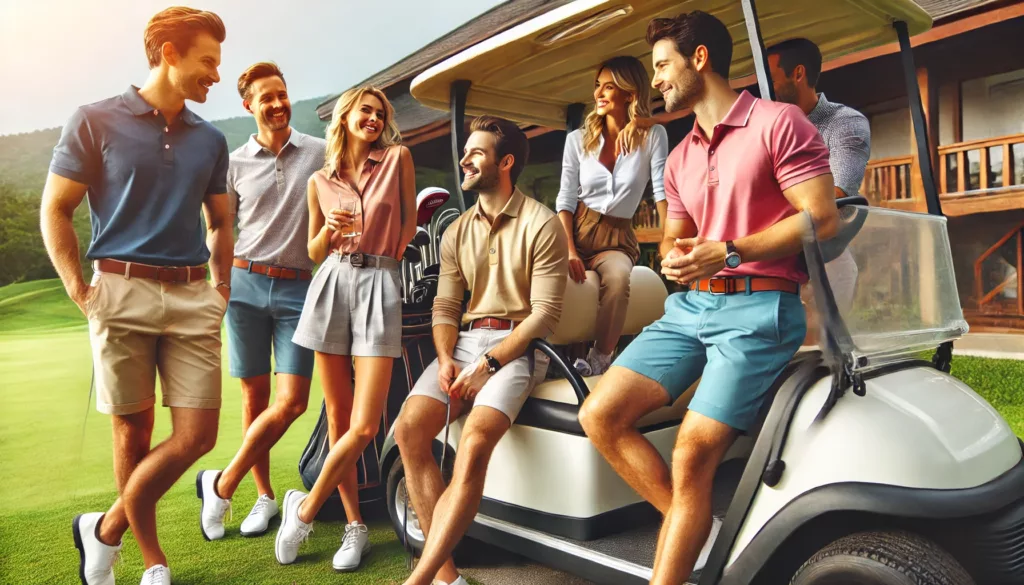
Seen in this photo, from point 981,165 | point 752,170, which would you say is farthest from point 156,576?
point 981,165

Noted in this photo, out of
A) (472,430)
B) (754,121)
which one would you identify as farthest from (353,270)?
(754,121)

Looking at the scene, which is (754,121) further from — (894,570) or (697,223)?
(894,570)

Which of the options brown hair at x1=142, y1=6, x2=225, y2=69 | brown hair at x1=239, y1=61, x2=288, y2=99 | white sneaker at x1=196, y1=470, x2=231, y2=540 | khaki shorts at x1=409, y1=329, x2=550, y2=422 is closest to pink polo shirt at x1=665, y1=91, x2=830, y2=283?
khaki shorts at x1=409, y1=329, x2=550, y2=422

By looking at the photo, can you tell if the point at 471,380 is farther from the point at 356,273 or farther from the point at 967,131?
the point at 967,131

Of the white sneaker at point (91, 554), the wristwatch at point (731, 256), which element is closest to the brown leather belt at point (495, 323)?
the wristwatch at point (731, 256)

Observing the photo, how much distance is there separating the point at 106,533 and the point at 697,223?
2183 mm

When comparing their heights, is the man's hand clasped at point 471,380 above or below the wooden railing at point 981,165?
below

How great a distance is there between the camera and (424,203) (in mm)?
3207

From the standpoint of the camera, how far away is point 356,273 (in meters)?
2.61

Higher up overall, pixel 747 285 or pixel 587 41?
pixel 587 41

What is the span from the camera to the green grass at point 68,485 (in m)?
2.61

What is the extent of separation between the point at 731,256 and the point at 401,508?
5.47 feet

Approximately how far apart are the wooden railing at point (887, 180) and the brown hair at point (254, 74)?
12.9 feet

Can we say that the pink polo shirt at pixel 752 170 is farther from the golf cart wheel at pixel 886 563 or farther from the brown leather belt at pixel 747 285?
the golf cart wheel at pixel 886 563
